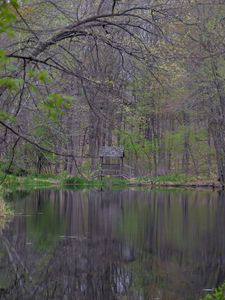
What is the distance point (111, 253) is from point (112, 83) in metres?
3.57

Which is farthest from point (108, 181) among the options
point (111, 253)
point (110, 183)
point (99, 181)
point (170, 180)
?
point (111, 253)

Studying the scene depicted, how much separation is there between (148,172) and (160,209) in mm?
20761

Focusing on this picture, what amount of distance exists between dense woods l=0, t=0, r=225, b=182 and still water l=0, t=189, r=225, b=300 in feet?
6.30

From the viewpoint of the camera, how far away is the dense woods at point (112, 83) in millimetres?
6670

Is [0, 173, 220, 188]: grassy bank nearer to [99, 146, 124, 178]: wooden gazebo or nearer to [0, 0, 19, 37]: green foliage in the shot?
[99, 146, 124, 178]: wooden gazebo

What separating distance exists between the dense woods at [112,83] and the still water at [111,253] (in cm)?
192

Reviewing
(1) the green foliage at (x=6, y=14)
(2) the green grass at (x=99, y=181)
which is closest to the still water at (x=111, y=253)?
(1) the green foliage at (x=6, y=14)

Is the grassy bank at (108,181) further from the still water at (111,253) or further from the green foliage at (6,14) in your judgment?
the green foliage at (6,14)

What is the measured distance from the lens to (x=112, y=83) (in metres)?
9.04

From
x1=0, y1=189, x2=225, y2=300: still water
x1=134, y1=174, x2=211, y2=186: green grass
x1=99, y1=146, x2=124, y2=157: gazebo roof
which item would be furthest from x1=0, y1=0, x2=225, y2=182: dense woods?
x1=134, y1=174, x2=211, y2=186: green grass

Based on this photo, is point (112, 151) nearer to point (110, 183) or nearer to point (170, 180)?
point (110, 183)

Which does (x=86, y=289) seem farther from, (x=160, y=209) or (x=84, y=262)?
(x=160, y=209)

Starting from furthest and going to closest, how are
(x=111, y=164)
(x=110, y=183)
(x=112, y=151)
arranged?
(x=111, y=164) < (x=112, y=151) < (x=110, y=183)

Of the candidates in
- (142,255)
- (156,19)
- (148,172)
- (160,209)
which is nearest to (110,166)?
(148,172)
